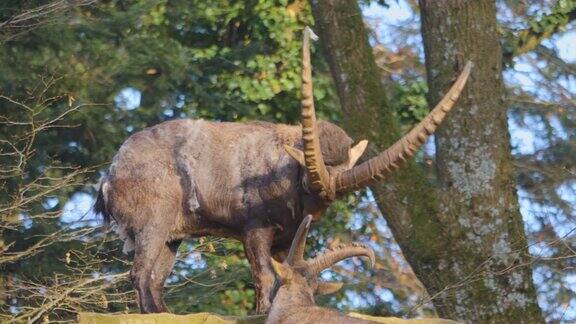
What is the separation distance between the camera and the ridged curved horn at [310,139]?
745 centimetres

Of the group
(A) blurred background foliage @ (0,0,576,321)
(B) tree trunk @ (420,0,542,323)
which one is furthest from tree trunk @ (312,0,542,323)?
(A) blurred background foliage @ (0,0,576,321)

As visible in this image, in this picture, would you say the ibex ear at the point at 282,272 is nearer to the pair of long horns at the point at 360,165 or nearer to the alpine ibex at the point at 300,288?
the alpine ibex at the point at 300,288

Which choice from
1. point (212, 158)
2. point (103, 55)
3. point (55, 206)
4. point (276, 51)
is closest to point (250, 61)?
point (276, 51)

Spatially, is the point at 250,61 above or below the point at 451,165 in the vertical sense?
below

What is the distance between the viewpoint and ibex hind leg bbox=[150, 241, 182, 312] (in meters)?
8.00

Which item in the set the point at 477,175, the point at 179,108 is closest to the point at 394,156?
the point at 477,175

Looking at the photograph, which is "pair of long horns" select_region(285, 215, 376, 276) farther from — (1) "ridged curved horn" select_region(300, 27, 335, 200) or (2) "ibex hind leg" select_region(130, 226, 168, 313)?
(2) "ibex hind leg" select_region(130, 226, 168, 313)

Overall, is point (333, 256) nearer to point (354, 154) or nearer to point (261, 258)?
point (261, 258)

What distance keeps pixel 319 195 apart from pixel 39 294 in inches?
206

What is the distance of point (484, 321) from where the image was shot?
11453mm

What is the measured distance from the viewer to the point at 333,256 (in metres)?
7.79

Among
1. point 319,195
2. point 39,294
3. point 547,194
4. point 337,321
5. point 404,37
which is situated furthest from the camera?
point 404,37

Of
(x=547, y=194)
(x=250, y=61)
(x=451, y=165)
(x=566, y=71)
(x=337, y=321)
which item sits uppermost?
(x=337, y=321)

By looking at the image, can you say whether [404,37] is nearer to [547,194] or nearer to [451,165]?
[547,194]
